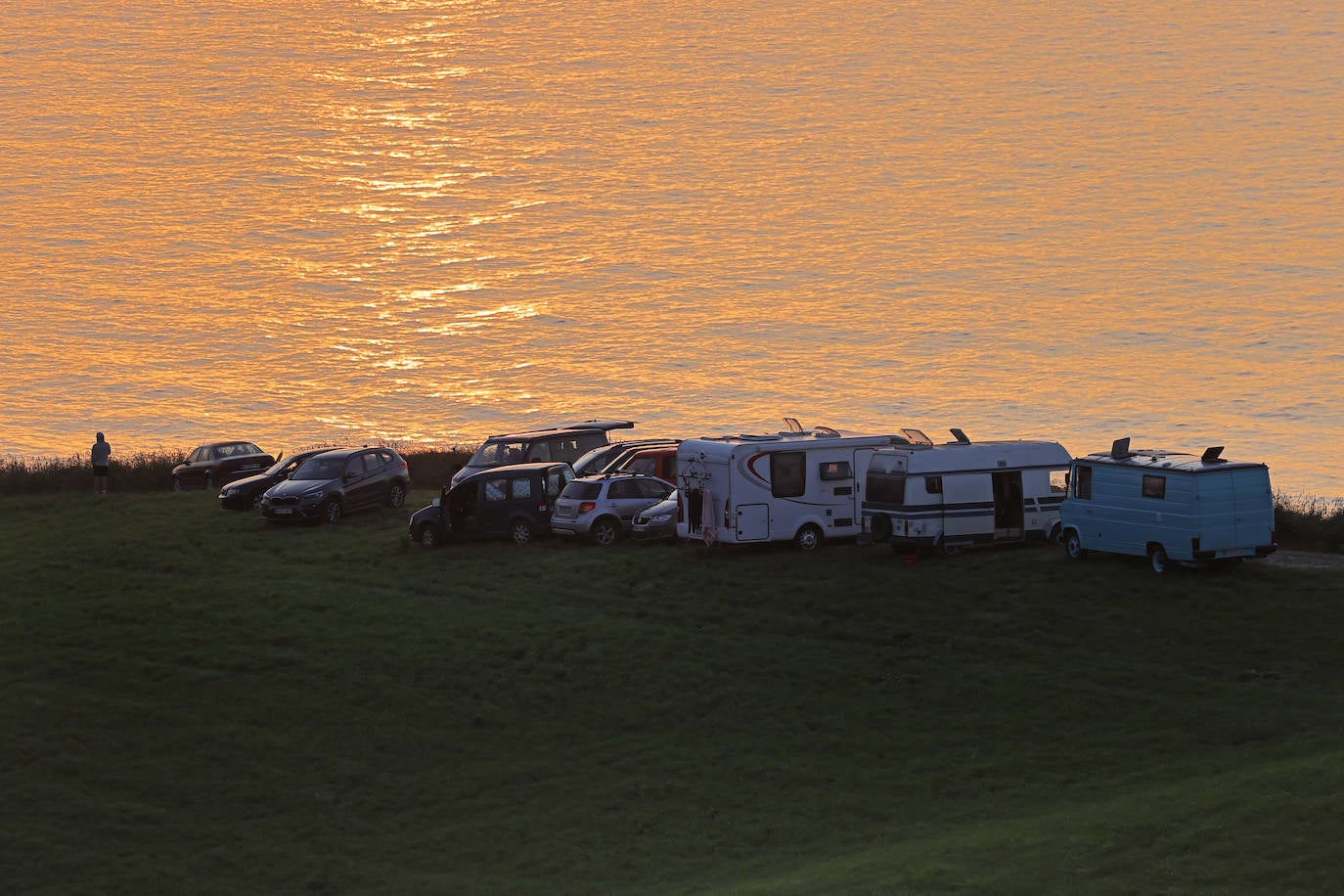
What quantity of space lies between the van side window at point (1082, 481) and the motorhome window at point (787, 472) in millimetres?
6294

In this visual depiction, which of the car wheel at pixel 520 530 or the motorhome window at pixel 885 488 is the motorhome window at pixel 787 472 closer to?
the motorhome window at pixel 885 488

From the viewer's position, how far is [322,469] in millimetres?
49719

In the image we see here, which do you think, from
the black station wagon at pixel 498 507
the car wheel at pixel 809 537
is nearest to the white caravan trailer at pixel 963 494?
the car wheel at pixel 809 537

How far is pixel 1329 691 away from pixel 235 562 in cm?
2614

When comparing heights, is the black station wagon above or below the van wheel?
above

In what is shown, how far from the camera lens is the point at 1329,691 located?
3294 cm

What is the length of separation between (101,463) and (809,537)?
24.5 meters

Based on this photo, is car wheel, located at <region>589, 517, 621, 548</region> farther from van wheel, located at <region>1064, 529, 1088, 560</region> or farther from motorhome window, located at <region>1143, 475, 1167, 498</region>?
motorhome window, located at <region>1143, 475, 1167, 498</region>

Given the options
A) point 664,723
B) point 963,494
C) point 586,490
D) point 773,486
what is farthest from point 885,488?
point 664,723

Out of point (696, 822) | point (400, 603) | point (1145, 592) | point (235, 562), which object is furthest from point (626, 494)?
point (696, 822)

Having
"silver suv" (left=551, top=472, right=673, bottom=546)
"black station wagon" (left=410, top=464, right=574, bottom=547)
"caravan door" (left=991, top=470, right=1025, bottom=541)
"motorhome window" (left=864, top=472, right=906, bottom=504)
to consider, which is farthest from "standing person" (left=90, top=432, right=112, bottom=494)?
"caravan door" (left=991, top=470, right=1025, bottom=541)

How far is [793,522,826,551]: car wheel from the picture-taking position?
42.4m

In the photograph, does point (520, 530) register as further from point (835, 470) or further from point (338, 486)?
point (835, 470)

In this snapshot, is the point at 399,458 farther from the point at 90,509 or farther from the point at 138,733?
the point at 138,733
